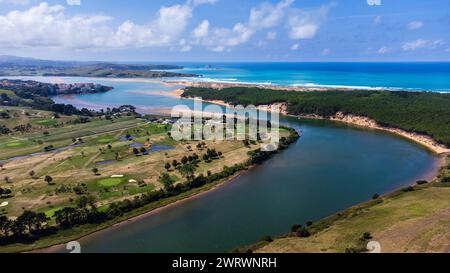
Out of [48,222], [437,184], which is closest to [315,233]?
[437,184]

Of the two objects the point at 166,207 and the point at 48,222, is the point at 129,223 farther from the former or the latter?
the point at 48,222

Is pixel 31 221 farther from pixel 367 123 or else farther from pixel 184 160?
pixel 367 123

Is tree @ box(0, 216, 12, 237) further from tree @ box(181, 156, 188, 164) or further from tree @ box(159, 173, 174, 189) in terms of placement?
tree @ box(181, 156, 188, 164)

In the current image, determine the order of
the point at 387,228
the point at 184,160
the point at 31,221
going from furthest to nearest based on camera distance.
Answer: the point at 184,160 < the point at 31,221 < the point at 387,228

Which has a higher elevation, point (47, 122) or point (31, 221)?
point (47, 122)

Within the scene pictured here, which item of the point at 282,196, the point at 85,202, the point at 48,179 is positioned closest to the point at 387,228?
the point at 282,196
